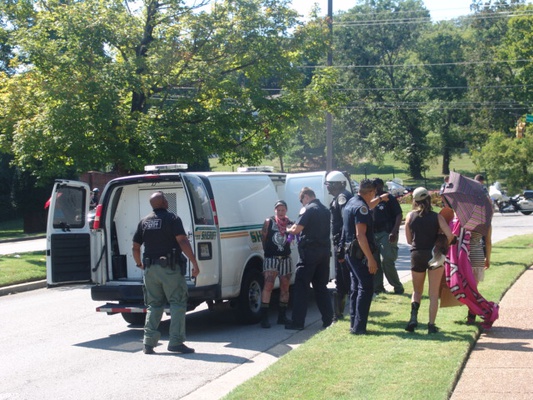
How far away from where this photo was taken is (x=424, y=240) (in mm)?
8742

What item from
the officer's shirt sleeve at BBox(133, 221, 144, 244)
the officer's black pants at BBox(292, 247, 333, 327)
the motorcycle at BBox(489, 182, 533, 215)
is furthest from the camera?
the motorcycle at BBox(489, 182, 533, 215)

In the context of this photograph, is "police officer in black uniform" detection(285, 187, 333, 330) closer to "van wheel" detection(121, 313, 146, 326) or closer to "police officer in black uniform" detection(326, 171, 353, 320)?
"police officer in black uniform" detection(326, 171, 353, 320)

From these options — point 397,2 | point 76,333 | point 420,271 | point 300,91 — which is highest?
point 397,2

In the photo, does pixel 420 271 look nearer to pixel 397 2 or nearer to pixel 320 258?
pixel 320 258

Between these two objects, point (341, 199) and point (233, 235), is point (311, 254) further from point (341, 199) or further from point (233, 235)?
point (233, 235)

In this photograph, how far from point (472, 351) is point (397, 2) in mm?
74971

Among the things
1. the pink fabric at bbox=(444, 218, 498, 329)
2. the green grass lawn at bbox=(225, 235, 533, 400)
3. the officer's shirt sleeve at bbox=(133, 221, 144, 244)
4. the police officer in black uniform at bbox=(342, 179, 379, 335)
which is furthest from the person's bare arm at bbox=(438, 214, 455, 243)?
the officer's shirt sleeve at bbox=(133, 221, 144, 244)

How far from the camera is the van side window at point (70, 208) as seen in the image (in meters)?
10.7

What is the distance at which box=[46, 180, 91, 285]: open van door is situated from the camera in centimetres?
1054

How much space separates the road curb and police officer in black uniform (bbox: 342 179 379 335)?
9.55 meters

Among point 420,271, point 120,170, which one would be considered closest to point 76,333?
point 420,271

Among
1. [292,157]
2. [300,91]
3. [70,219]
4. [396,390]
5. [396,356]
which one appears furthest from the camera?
[292,157]

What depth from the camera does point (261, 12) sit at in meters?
23.2

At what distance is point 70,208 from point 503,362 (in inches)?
246
